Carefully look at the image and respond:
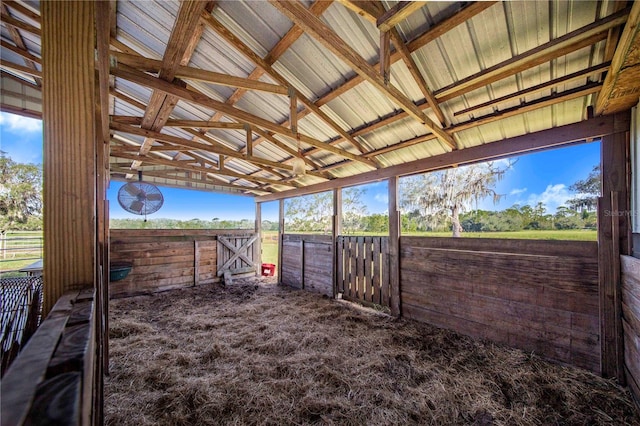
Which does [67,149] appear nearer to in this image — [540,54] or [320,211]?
[540,54]

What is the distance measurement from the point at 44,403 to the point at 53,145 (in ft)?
2.25

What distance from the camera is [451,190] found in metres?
4.22

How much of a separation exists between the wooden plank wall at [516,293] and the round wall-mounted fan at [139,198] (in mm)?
5298

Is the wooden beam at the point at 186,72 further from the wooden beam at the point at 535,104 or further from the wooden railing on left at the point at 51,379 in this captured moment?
the wooden beam at the point at 535,104

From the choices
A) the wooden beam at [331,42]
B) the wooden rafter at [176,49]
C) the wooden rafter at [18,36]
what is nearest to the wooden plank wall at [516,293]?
the wooden beam at [331,42]

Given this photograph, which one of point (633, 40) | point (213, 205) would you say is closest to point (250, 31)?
point (633, 40)

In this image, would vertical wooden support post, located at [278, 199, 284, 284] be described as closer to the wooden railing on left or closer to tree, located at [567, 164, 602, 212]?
tree, located at [567, 164, 602, 212]

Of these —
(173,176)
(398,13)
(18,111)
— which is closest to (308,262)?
(173,176)

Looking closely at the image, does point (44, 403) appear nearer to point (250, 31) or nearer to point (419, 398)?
point (419, 398)

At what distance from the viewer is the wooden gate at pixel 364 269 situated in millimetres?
3770

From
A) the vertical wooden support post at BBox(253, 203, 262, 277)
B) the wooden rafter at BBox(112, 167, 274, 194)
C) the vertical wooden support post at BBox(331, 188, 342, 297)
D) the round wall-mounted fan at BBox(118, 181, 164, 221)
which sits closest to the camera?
the vertical wooden support post at BBox(331, 188, 342, 297)

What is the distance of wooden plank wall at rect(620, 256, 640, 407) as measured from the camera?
5.64 feet

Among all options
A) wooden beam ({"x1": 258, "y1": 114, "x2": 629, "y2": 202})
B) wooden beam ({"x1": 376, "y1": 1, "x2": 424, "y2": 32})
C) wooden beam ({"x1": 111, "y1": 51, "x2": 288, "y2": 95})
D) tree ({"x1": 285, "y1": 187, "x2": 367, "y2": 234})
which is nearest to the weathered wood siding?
tree ({"x1": 285, "y1": 187, "x2": 367, "y2": 234})

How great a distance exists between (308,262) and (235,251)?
227cm
